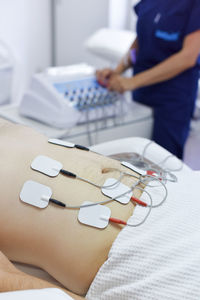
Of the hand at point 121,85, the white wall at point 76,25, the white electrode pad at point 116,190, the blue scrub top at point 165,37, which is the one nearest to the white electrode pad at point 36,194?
the white electrode pad at point 116,190

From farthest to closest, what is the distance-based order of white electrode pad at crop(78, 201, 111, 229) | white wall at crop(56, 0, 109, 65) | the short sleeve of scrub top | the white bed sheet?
white wall at crop(56, 0, 109, 65)
the short sleeve of scrub top
the white bed sheet
white electrode pad at crop(78, 201, 111, 229)

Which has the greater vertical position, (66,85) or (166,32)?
(166,32)

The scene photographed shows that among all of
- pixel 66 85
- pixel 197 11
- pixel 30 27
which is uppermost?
pixel 197 11

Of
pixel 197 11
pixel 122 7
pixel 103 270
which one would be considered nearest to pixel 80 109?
pixel 197 11

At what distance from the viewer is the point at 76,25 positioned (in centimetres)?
342

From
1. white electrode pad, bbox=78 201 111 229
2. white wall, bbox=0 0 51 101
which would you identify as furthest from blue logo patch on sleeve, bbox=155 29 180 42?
white wall, bbox=0 0 51 101

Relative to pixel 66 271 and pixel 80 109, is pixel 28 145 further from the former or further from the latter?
pixel 80 109

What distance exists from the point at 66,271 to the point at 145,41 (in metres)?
1.29

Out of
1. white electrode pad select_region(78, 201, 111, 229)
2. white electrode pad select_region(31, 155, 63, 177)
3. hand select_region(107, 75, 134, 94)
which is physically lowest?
hand select_region(107, 75, 134, 94)

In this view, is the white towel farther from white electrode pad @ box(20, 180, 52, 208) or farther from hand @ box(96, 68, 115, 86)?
hand @ box(96, 68, 115, 86)

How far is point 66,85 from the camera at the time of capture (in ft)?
5.44

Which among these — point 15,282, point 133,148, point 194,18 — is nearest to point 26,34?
point 194,18

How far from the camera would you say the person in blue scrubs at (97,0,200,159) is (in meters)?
1.59

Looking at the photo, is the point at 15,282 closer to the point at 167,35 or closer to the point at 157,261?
the point at 157,261
